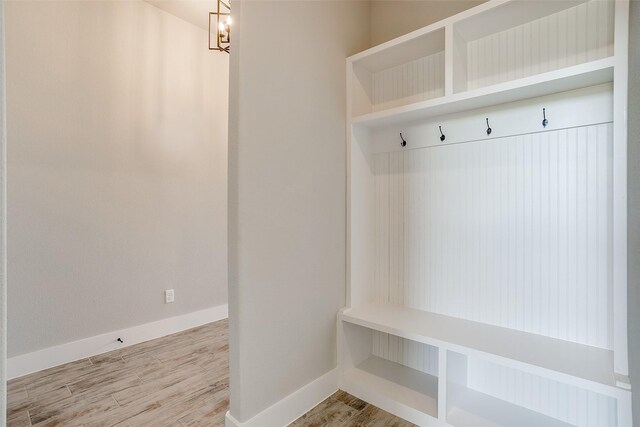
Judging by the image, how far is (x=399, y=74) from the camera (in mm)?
2080

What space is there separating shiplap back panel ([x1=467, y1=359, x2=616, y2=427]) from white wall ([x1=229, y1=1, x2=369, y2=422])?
0.85 metres

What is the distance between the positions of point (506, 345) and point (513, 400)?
0.43 metres

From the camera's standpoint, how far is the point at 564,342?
1.50 m

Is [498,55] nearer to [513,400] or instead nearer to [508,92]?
[508,92]

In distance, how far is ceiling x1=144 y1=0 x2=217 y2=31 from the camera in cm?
266

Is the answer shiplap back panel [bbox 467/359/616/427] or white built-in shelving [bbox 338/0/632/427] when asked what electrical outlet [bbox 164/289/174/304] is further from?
shiplap back panel [bbox 467/359/616/427]

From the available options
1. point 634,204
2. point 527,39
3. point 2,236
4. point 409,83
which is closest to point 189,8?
point 409,83

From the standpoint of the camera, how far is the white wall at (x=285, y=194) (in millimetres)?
1473

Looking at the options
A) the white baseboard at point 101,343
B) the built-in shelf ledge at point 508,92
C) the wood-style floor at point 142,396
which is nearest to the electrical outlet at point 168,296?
the white baseboard at point 101,343

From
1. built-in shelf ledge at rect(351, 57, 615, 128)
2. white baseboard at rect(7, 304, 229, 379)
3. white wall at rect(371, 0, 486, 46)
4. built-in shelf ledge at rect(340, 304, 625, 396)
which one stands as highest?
white wall at rect(371, 0, 486, 46)

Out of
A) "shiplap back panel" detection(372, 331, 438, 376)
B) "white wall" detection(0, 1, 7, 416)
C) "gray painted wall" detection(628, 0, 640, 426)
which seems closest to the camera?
"white wall" detection(0, 1, 7, 416)

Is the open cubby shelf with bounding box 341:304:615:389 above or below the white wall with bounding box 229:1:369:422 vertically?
below

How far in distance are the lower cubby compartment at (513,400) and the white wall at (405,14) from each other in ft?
6.24

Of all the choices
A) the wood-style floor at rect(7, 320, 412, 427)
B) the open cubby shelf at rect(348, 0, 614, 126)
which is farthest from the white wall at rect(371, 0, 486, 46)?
the wood-style floor at rect(7, 320, 412, 427)
